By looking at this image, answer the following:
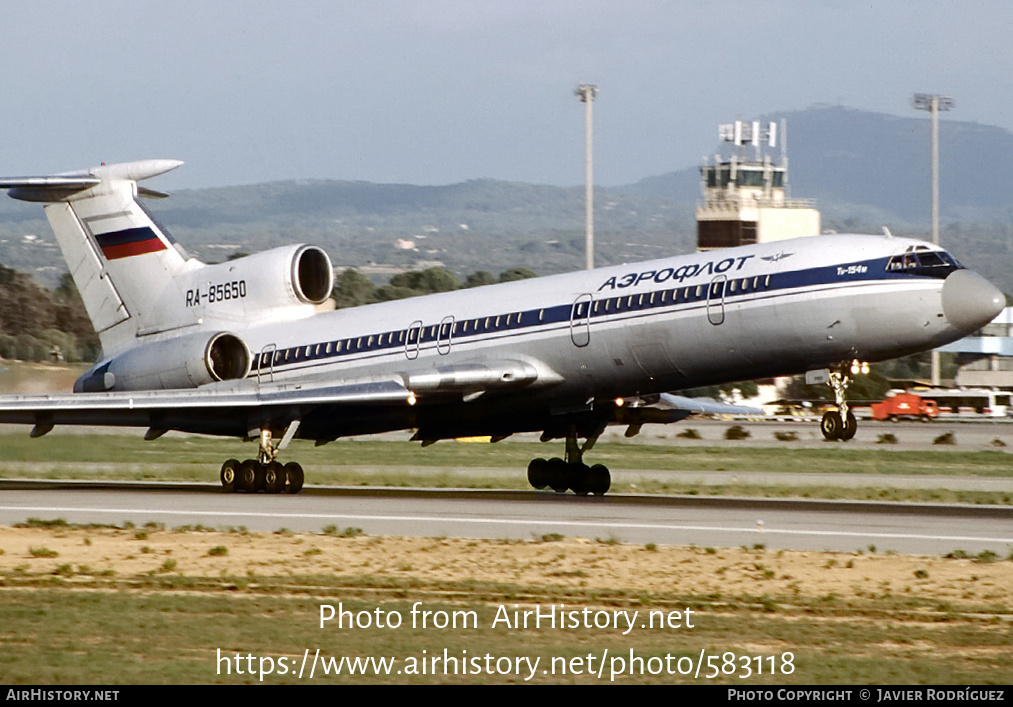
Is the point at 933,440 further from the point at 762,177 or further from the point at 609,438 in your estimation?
the point at 762,177

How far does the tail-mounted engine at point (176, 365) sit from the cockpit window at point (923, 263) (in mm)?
14829

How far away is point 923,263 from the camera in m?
23.7

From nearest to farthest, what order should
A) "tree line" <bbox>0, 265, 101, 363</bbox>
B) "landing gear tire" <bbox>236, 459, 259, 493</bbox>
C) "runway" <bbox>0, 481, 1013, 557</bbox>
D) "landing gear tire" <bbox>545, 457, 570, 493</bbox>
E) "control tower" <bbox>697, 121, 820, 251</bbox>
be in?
"runway" <bbox>0, 481, 1013, 557</bbox> < "landing gear tire" <bbox>236, 459, 259, 493</bbox> < "landing gear tire" <bbox>545, 457, 570, 493</bbox> < "tree line" <bbox>0, 265, 101, 363</bbox> < "control tower" <bbox>697, 121, 820, 251</bbox>

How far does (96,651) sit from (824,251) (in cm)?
1587

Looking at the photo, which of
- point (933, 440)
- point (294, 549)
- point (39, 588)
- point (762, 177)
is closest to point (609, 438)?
point (933, 440)

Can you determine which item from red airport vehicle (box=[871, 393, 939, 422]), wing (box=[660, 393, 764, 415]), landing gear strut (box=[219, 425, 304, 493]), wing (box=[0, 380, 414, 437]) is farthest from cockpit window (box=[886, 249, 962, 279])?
red airport vehicle (box=[871, 393, 939, 422])

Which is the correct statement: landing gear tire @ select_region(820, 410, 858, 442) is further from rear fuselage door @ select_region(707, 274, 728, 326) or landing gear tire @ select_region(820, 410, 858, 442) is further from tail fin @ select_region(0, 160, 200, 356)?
tail fin @ select_region(0, 160, 200, 356)

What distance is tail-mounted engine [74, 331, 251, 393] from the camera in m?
30.8

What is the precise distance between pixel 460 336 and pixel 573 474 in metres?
3.99

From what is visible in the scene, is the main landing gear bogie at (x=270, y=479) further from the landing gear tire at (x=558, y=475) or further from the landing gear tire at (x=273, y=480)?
the landing gear tire at (x=558, y=475)

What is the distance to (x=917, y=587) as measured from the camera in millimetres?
15945

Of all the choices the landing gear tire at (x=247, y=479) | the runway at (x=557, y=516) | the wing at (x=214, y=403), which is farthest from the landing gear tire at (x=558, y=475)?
the landing gear tire at (x=247, y=479)

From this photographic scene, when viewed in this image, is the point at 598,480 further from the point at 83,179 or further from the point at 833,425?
the point at 83,179

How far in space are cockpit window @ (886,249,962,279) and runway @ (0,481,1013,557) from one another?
4182 mm
